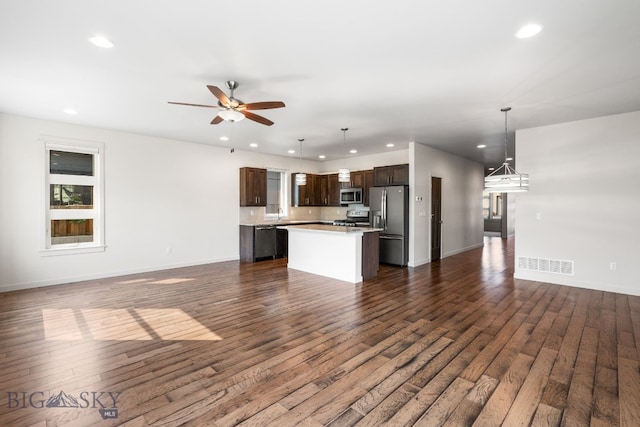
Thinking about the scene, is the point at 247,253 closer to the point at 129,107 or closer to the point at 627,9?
the point at 129,107

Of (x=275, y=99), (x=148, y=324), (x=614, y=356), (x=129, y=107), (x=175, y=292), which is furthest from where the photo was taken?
(x=175, y=292)

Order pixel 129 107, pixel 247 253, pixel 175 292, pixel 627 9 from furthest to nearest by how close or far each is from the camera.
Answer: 1. pixel 247 253
2. pixel 175 292
3. pixel 129 107
4. pixel 627 9

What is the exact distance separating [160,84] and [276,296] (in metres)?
3.21

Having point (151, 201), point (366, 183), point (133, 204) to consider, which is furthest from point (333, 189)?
point (133, 204)

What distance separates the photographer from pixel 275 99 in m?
4.11

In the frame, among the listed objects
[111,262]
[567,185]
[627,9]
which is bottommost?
[111,262]

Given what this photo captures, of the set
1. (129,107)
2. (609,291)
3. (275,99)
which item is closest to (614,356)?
(609,291)

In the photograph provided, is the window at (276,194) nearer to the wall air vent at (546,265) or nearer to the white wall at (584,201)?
the white wall at (584,201)

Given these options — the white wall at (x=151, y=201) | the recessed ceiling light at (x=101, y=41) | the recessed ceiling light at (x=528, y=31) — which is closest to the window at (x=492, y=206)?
the white wall at (x=151, y=201)

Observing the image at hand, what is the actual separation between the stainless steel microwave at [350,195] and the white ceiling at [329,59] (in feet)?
10.4

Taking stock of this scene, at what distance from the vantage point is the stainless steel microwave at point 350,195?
26.8ft

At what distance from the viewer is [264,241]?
755 cm

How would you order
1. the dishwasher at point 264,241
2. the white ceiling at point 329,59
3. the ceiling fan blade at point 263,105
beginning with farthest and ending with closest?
1. the dishwasher at point 264,241
2. the ceiling fan blade at point 263,105
3. the white ceiling at point 329,59

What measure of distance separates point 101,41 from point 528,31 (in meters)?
3.64
